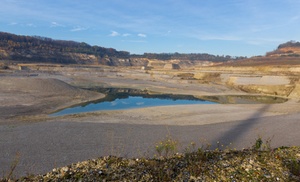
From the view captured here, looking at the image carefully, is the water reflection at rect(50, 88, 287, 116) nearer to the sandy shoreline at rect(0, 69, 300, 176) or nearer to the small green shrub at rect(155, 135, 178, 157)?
the sandy shoreline at rect(0, 69, 300, 176)

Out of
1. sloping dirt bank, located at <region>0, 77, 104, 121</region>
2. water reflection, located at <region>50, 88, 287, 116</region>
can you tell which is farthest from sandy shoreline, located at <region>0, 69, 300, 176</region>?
water reflection, located at <region>50, 88, 287, 116</region>

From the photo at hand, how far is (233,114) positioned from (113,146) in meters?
11.7

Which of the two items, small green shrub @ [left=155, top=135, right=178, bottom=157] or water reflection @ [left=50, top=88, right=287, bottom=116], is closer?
small green shrub @ [left=155, top=135, right=178, bottom=157]

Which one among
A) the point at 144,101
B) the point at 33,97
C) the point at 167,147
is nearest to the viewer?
the point at 167,147

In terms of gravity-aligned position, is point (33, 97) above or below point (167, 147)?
below

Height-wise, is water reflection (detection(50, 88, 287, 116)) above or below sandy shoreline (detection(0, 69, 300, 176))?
below

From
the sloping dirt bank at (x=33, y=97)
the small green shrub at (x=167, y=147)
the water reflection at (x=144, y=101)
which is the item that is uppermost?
the small green shrub at (x=167, y=147)

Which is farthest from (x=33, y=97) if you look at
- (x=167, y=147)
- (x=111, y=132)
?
(x=167, y=147)

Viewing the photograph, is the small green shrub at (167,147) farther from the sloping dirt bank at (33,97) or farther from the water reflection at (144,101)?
the water reflection at (144,101)

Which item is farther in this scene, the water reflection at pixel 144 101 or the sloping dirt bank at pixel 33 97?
the water reflection at pixel 144 101

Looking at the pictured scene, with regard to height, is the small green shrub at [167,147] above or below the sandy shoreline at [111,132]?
above

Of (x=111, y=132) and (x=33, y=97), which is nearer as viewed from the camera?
(x=111, y=132)

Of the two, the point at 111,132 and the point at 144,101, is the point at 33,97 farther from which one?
the point at 111,132

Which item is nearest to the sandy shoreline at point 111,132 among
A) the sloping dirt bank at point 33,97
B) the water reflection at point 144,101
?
the sloping dirt bank at point 33,97
